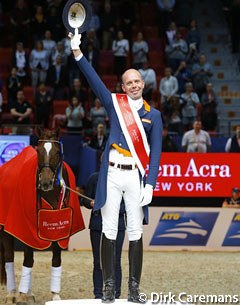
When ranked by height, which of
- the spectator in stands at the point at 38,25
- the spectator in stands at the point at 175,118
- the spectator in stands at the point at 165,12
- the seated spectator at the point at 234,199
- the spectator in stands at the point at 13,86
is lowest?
the seated spectator at the point at 234,199

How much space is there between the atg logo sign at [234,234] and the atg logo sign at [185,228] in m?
0.30

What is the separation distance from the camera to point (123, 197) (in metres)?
8.15

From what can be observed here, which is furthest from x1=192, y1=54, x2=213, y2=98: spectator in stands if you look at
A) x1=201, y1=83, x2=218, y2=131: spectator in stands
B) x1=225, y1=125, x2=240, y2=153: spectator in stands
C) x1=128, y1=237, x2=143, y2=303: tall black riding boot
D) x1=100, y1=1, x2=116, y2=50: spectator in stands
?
x1=128, y1=237, x2=143, y2=303: tall black riding boot

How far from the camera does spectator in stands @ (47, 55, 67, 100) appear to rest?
20875 mm

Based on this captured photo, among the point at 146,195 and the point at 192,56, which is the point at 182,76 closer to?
the point at 192,56

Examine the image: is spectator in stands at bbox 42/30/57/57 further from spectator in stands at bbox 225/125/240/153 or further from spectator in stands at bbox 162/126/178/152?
spectator in stands at bbox 225/125/240/153

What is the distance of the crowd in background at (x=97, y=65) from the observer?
19375 mm

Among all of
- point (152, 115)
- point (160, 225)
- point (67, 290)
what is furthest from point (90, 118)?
point (152, 115)

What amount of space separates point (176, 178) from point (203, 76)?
5023mm

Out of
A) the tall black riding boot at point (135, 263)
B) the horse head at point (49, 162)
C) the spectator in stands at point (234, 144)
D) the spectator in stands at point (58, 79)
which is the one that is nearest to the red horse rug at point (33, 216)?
the horse head at point (49, 162)

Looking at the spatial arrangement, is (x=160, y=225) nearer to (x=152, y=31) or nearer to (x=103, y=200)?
(x=103, y=200)

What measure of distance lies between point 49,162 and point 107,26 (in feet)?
43.3

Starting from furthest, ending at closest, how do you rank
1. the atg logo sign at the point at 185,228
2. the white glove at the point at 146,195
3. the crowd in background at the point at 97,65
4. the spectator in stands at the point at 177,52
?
1. the spectator in stands at the point at 177,52
2. the crowd in background at the point at 97,65
3. the atg logo sign at the point at 185,228
4. the white glove at the point at 146,195

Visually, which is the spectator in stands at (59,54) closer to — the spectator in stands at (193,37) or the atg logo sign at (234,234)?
the spectator in stands at (193,37)
